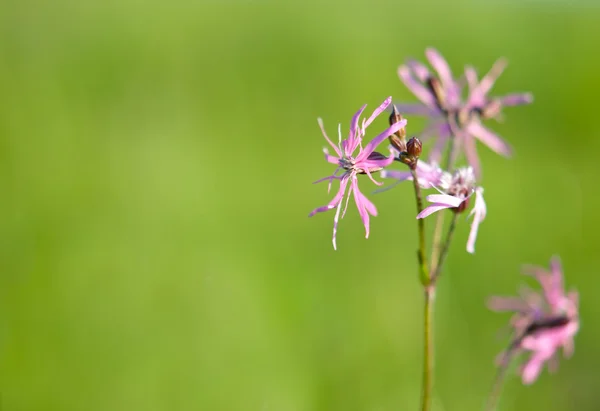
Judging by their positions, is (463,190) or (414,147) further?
(463,190)

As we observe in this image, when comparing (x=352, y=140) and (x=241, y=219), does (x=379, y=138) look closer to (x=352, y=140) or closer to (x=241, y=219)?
(x=352, y=140)

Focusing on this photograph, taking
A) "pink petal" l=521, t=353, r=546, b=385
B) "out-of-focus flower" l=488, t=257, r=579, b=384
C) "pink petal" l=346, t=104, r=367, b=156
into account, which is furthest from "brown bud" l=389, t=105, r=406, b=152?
"pink petal" l=521, t=353, r=546, b=385

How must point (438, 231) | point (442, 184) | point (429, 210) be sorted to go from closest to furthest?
point (429, 210) < point (442, 184) < point (438, 231)

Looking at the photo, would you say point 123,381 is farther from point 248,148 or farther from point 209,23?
point 209,23

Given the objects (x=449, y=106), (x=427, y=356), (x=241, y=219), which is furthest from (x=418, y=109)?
(x=241, y=219)

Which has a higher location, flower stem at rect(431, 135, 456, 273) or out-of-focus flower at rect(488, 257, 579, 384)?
flower stem at rect(431, 135, 456, 273)

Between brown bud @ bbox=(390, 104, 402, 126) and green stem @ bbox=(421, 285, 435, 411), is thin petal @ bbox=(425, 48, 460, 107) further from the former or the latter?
green stem @ bbox=(421, 285, 435, 411)
